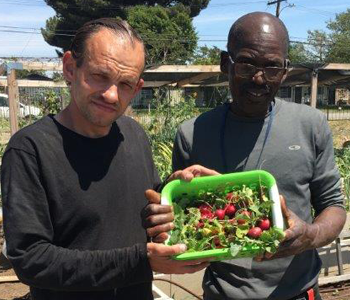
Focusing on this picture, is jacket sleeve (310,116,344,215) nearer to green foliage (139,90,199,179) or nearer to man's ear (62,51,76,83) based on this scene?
man's ear (62,51,76,83)

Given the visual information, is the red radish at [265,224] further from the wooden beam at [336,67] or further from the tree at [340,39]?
the tree at [340,39]

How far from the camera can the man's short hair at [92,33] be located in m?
1.59

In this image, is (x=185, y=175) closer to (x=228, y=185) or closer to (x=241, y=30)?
(x=228, y=185)

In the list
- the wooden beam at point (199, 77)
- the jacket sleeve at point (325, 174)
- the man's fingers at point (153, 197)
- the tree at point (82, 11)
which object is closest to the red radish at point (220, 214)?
the man's fingers at point (153, 197)

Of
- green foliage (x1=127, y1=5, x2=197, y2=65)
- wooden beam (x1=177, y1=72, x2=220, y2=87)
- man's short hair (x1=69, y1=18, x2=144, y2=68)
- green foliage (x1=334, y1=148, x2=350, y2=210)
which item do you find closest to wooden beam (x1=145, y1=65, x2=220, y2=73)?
wooden beam (x1=177, y1=72, x2=220, y2=87)

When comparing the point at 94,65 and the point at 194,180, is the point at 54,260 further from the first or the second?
the point at 94,65

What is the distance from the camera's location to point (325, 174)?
6.09ft

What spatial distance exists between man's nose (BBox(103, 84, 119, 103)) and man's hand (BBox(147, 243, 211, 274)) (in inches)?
19.1

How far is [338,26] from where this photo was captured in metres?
61.1

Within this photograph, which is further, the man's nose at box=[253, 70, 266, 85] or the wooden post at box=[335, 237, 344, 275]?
the wooden post at box=[335, 237, 344, 275]

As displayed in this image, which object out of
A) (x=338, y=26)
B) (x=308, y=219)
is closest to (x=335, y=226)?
(x=308, y=219)

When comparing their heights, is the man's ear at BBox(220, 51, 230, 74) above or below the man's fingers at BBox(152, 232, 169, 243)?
above

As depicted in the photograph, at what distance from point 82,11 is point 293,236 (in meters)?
38.1

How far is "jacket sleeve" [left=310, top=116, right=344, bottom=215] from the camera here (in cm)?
186
